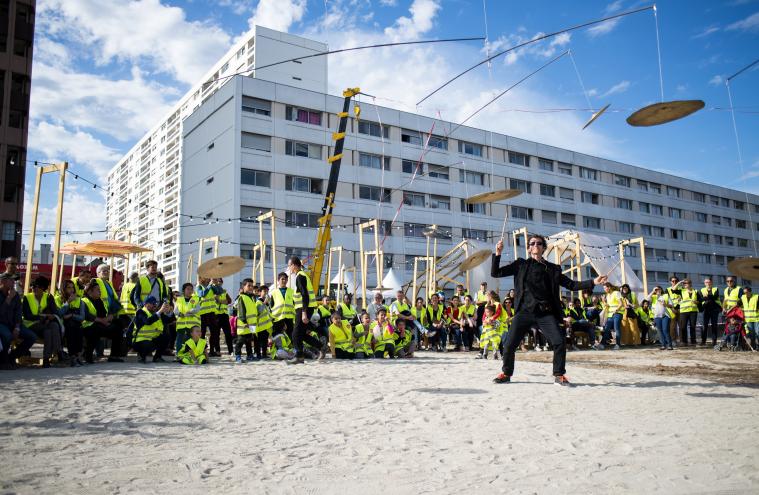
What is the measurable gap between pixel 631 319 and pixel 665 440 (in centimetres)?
1351

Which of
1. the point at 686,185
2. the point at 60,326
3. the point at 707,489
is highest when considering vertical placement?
the point at 686,185

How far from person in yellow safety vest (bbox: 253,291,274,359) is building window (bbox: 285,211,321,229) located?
27241mm

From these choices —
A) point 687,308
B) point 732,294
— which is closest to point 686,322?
point 687,308

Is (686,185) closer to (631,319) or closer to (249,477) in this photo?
(631,319)

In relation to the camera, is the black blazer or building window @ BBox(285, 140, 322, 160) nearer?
the black blazer

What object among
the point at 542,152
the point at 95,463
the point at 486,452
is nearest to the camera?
the point at 95,463

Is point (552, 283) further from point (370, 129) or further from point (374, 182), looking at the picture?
point (370, 129)

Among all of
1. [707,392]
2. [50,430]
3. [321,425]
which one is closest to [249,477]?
[321,425]

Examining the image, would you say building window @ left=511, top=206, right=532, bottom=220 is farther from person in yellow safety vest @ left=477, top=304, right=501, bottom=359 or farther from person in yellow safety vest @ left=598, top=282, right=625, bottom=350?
person in yellow safety vest @ left=477, top=304, right=501, bottom=359

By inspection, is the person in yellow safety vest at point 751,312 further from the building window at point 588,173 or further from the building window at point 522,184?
the building window at point 588,173

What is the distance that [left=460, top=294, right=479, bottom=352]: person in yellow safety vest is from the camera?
643 inches

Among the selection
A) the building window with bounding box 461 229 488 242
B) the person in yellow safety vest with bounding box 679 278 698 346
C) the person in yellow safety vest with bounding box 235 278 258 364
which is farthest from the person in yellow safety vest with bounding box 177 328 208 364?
the building window with bounding box 461 229 488 242

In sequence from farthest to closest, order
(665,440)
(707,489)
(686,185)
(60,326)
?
(686,185), (60,326), (665,440), (707,489)

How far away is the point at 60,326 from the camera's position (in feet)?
32.0
